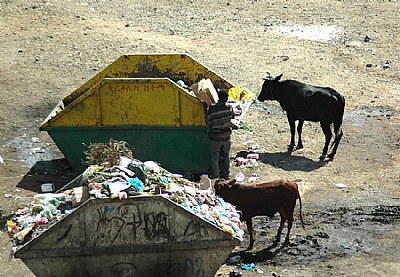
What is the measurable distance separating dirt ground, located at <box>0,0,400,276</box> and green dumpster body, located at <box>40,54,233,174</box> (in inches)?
30.0

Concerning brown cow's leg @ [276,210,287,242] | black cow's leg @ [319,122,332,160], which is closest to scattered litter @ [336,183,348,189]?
black cow's leg @ [319,122,332,160]

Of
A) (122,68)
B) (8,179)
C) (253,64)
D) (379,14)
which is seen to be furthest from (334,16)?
(8,179)

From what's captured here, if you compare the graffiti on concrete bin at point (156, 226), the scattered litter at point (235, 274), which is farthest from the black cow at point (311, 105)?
the graffiti on concrete bin at point (156, 226)

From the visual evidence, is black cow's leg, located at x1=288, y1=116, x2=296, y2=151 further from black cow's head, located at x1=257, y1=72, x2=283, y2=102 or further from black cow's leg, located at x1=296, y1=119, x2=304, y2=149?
black cow's head, located at x1=257, y1=72, x2=283, y2=102

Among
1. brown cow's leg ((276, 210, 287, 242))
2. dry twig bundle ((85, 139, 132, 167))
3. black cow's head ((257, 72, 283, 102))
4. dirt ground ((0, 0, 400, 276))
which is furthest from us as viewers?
black cow's head ((257, 72, 283, 102))

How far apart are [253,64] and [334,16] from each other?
4912 millimetres

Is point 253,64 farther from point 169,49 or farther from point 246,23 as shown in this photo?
point 246,23

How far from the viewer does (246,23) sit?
22562 mm

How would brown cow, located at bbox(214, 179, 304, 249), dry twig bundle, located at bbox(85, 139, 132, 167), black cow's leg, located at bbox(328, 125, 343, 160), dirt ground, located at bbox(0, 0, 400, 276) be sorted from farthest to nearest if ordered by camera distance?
black cow's leg, located at bbox(328, 125, 343, 160)
dirt ground, located at bbox(0, 0, 400, 276)
brown cow, located at bbox(214, 179, 304, 249)
dry twig bundle, located at bbox(85, 139, 132, 167)

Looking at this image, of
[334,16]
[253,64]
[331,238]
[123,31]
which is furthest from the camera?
[334,16]

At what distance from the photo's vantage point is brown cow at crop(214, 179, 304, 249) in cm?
1041

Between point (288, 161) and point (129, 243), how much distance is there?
19.4 feet

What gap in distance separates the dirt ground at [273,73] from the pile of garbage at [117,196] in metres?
1.25

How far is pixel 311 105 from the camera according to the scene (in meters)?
14.4
